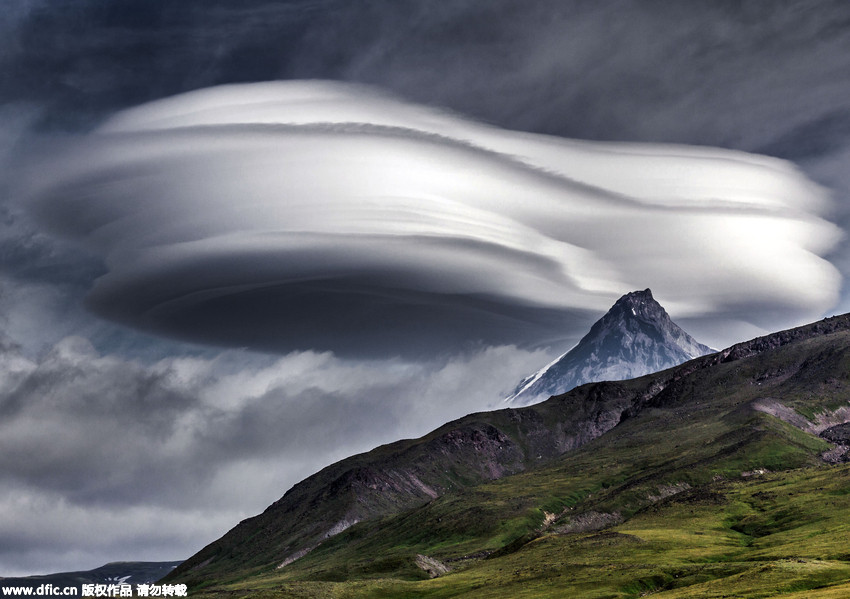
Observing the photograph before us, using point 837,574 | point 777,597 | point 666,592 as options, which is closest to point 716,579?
point 666,592

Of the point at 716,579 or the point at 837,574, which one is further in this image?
the point at 716,579

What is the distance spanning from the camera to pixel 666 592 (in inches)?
7589

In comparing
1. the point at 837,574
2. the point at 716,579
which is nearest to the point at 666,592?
the point at 716,579

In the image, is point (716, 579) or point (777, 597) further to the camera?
point (716, 579)

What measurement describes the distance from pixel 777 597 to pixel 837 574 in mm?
30220

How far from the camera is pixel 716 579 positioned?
194 metres

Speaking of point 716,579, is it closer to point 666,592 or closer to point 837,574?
point 666,592

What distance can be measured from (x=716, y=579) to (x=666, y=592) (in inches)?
450

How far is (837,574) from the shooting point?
178 m

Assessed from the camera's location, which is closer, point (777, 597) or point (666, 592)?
point (777, 597)

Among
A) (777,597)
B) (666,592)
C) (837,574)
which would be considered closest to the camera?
(777,597)

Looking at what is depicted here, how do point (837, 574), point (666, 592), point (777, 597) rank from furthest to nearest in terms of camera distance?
point (666, 592)
point (837, 574)
point (777, 597)

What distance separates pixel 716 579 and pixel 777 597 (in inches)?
1531

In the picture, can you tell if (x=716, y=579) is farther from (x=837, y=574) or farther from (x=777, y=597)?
(x=777, y=597)
